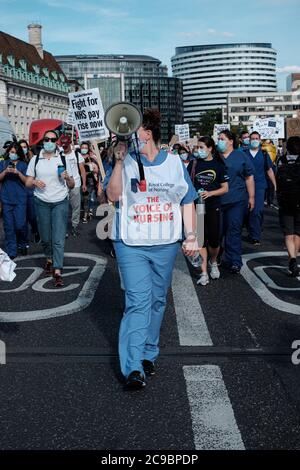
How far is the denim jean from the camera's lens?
27.7 ft

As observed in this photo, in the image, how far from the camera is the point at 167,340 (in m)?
5.78

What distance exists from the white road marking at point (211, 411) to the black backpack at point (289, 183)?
14.5 feet

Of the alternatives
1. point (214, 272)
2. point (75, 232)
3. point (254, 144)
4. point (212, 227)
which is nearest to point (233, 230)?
point (212, 227)

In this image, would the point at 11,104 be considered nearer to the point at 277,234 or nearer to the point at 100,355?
the point at 277,234

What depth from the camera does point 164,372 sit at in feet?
16.2

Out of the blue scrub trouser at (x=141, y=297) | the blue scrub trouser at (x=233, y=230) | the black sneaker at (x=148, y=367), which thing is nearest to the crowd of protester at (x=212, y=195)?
the blue scrub trouser at (x=233, y=230)

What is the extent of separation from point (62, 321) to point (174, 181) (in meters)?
2.31

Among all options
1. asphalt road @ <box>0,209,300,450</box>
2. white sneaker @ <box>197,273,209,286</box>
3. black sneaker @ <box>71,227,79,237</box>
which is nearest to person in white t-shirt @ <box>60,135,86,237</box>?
black sneaker @ <box>71,227,79,237</box>

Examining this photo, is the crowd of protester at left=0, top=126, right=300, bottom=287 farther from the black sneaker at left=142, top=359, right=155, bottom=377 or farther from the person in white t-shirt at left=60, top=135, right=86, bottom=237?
the black sneaker at left=142, top=359, right=155, bottom=377

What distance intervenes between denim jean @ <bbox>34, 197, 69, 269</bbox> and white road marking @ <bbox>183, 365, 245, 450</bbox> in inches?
148

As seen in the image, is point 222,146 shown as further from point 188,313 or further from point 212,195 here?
point 188,313

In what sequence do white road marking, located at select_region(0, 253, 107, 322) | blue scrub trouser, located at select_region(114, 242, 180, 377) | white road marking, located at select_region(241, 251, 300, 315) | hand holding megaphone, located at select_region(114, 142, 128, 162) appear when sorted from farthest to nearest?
white road marking, located at select_region(241, 251, 300, 315) → white road marking, located at select_region(0, 253, 107, 322) → blue scrub trouser, located at select_region(114, 242, 180, 377) → hand holding megaphone, located at select_region(114, 142, 128, 162)

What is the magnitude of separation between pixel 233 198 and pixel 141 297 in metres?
4.82

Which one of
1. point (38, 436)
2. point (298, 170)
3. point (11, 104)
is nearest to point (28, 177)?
point (298, 170)
